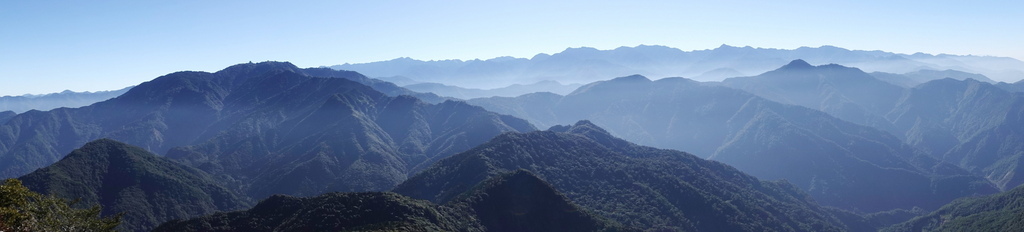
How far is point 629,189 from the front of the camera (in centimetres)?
17350

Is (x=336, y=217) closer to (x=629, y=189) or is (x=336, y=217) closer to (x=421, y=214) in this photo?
(x=421, y=214)

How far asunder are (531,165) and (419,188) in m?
36.3

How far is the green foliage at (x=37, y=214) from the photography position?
5059 cm

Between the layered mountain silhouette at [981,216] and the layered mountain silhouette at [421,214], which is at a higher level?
the layered mountain silhouette at [421,214]

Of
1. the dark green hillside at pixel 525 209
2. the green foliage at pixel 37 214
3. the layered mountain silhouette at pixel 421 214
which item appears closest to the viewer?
the green foliage at pixel 37 214

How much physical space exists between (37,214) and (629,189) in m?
144

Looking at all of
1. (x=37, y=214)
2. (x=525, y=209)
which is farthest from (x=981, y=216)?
(x=37, y=214)

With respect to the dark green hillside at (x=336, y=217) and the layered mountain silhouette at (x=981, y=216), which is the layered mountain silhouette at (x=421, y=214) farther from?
the layered mountain silhouette at (x=981, y=216)

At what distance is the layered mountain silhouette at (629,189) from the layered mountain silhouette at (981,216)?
2799 cm

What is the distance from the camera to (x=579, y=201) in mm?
164000

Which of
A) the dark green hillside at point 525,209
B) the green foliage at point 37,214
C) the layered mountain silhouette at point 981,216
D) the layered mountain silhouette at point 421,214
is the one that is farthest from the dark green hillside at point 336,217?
the layered mountain silhouette at point 981,216

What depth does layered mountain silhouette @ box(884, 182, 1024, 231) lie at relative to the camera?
511 feet

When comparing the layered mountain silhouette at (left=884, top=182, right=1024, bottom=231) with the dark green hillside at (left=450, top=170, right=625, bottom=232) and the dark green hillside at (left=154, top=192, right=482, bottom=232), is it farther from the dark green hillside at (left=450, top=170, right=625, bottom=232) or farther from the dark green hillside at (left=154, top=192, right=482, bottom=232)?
the dark green hillside at (left=154, top=192, right=482, bottom=232)

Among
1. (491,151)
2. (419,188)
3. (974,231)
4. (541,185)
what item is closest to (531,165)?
(491,151)
